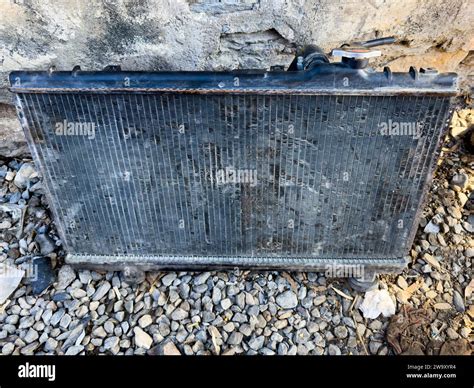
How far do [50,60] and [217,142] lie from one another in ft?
5.65

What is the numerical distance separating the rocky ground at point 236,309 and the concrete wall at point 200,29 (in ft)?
4.79

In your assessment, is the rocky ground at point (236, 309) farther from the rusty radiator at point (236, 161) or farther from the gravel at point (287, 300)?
the rusty radiator at point (236, 161)

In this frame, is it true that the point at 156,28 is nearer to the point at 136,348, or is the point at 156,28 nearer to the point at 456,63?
the point at 136,348

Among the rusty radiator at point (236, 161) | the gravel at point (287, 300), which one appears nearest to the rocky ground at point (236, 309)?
the gravel at point (287, 300)

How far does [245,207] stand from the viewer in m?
2.89

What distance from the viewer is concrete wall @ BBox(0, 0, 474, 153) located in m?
3.15

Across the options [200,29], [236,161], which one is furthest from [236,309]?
[200,29]

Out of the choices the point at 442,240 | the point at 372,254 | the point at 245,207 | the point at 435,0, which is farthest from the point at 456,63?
the point at 245,207

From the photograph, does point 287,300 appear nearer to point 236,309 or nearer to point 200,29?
point 236,309

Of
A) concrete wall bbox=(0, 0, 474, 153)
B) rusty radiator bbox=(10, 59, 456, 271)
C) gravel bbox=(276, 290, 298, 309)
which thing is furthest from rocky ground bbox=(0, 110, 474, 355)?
concrete wall bbox=(0, 0, 474, 153)

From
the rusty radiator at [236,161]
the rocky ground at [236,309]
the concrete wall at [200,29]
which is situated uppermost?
the concrete wall at [200,29]

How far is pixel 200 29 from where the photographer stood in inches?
128

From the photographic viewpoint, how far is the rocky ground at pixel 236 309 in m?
2.94

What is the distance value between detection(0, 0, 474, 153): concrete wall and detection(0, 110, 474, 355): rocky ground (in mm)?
1461
